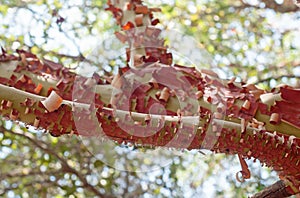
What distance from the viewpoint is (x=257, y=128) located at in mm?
405

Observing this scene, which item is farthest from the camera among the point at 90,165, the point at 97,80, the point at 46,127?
the point at 90,165

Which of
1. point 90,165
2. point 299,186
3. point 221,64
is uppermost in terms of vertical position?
point 299,186

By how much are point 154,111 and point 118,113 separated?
0.24 ft

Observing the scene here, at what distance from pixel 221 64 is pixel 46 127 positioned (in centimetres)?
79

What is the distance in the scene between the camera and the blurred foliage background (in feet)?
3.14

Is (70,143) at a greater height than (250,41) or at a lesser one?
lesser

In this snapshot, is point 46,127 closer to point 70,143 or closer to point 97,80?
point 97,80

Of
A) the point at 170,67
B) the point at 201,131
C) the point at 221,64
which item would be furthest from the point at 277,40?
the point at 201,131

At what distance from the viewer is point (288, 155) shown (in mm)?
414

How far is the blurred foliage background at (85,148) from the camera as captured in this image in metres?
0.96

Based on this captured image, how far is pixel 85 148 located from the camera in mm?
986

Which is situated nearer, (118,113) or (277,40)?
(118,113)

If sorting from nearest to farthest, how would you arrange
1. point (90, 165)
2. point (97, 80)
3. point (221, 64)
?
1. point (97, 80)
2. point (90, 165)
3. point (221, 64)

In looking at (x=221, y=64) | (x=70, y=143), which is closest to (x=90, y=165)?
(x=70, y=143)
